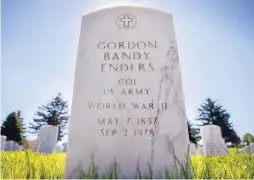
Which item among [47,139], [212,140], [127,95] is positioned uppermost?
[47,139]

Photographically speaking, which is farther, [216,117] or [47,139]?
[216,117]

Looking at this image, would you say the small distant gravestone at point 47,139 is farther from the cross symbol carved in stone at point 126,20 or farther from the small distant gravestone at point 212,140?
the cross symbol carved in stone at point 126,20

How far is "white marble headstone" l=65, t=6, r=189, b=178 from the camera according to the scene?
8.57 ft

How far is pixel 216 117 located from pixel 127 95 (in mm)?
36181

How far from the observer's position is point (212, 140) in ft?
32.0

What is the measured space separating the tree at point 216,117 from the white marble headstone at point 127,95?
33311 mm

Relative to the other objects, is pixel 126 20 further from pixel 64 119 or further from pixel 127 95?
pixel 64 119

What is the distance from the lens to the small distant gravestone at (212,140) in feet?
31.5

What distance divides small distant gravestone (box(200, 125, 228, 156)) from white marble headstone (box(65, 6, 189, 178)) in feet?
25.0

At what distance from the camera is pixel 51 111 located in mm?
39719

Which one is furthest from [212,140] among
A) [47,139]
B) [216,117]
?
[216,117]

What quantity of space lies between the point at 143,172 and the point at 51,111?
3919 centimetres

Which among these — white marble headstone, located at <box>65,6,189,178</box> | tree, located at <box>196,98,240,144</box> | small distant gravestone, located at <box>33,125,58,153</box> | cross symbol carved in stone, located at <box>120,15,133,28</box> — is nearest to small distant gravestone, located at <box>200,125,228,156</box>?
small distant gravestone, located at <box>33,125,58,153</box>

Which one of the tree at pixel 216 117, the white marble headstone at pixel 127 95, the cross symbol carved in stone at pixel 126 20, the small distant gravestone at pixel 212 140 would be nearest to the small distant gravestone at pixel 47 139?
the small distant gravestone at pixel 212 140
